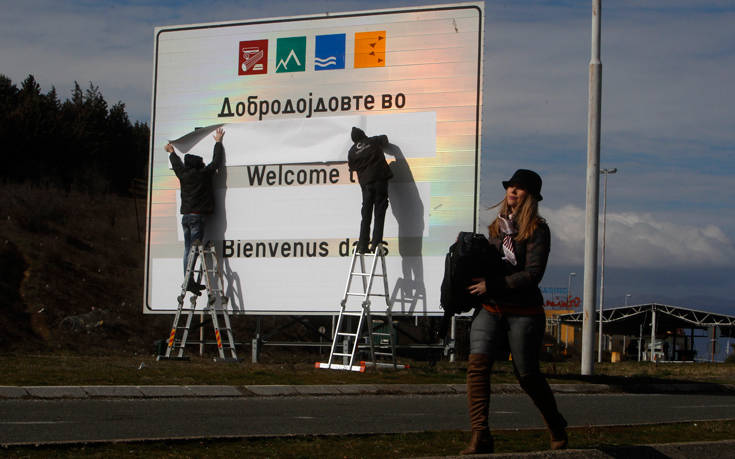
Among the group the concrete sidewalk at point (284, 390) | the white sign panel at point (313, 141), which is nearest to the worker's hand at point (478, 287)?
the concrete sidewalk at point (284, 390)

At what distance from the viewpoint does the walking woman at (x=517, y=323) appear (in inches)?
248

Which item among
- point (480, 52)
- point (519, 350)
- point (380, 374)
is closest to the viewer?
point (519, 350)

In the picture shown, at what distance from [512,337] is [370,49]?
37.2ft

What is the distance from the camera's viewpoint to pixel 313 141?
17.1m

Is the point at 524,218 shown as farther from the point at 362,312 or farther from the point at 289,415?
the point at 362,312

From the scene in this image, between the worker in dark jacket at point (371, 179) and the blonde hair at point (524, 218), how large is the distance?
9483 millimetres

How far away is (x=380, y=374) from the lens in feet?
48.3

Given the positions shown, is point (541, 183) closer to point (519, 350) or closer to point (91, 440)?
point (519, 350)

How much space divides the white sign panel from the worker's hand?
9.78 metres

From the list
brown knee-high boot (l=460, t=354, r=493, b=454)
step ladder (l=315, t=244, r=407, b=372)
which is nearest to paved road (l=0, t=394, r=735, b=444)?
brown knee-high boot (l=460, t=354, r=493, b=454)

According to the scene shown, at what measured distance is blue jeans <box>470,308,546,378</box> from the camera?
632 cm

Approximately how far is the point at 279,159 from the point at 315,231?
140 cm

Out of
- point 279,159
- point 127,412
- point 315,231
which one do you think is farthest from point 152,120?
point 127,412

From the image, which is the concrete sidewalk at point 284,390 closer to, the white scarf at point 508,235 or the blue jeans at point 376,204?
the blue jeans at point 376,204
